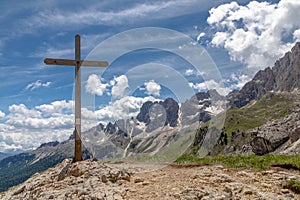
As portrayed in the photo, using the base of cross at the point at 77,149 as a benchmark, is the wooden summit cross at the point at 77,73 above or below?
above

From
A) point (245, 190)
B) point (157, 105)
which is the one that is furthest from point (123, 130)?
point (245, 190)

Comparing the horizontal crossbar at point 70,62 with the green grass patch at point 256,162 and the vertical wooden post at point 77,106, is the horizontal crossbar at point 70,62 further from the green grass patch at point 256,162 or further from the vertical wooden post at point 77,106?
the green grass patch at point 256,162

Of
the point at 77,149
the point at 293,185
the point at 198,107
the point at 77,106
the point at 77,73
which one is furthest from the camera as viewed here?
the point at 198,107

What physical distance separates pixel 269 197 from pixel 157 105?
11.4 metres

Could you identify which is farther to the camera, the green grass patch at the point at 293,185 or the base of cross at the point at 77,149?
the base of cross at the point at 77,149

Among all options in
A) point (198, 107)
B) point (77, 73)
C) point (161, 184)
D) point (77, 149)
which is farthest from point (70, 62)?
point (198, 107)

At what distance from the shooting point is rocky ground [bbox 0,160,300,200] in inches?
490

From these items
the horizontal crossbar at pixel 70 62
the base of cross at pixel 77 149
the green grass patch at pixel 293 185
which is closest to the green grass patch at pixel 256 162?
the green grass patch at pixel 293 185

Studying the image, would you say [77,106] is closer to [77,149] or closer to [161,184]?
[77,149]

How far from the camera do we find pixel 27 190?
16969 millimetres

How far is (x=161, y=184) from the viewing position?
13.8 meters

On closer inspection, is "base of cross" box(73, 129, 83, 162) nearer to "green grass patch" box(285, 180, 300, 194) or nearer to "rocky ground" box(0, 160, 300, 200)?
"rocky ground" box(0, 160, 300, 200)

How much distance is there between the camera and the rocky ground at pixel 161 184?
12446mm

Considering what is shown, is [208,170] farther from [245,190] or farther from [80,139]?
[80,139]
